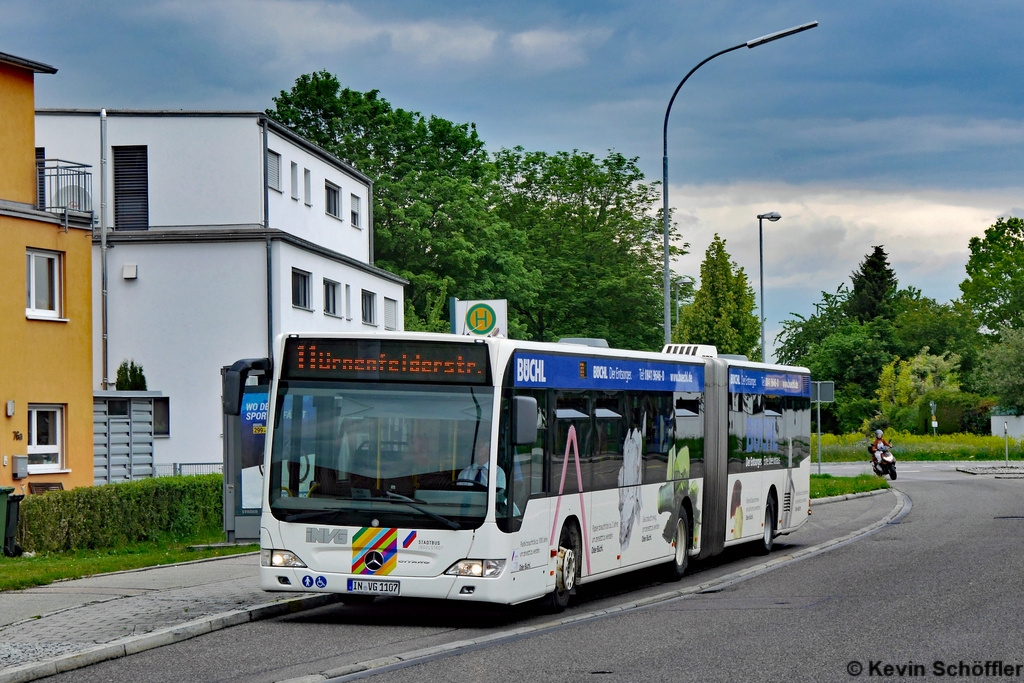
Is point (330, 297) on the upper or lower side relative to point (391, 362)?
upper

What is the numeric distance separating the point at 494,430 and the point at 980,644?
170 inches

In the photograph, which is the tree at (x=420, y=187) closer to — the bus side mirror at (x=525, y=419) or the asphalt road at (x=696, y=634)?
the asphalt road at (x=696, y=634)

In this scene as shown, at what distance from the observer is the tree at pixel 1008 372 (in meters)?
74.6

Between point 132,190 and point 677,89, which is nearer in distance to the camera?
point 677,89

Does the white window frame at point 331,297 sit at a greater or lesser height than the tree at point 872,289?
lesser

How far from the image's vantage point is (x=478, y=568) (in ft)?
37.9

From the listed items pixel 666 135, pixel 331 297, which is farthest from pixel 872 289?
pixel 666 135

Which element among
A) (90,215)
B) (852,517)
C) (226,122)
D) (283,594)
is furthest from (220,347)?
(283,594)

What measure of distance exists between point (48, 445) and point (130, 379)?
7.34 m

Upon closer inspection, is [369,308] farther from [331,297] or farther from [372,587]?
[372,587]

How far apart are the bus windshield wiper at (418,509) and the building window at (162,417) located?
2497 cm

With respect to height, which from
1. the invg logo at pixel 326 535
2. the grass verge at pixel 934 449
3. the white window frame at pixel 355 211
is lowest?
the grass verge at pixel 934 449

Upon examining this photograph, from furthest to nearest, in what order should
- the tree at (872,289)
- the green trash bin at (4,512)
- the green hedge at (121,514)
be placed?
the tree at (872,289)
the green hedge at (121,514)
the green trash bin at (4,512)

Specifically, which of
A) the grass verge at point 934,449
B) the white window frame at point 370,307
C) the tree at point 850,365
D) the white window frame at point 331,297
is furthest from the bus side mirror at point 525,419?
the tree at point 850,365
